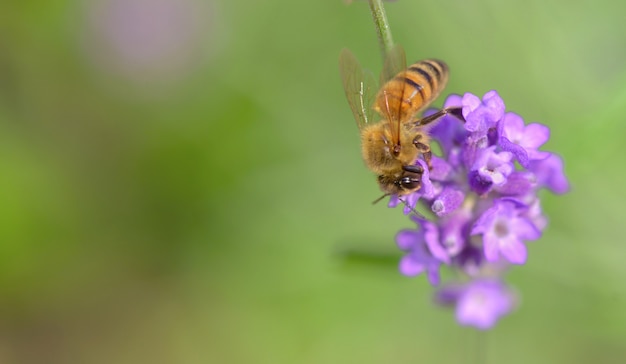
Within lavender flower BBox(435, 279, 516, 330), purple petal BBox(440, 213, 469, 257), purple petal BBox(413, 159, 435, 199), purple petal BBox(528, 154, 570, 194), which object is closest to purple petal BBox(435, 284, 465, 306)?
lavender flower BBox(435, 279, 516, 330)

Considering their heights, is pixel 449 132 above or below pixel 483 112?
below

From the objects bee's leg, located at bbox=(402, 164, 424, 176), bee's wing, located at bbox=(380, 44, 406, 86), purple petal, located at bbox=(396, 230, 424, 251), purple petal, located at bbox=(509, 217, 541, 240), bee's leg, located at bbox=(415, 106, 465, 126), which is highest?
bee's wing, located at bbox=(380, 44, 406, 86)

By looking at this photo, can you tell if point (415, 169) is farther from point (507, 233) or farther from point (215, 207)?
point (215, 207)

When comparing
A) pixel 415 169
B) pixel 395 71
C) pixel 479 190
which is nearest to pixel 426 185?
pixel 415 169

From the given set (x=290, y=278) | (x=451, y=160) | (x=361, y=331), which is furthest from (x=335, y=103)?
(x=451, y=160)

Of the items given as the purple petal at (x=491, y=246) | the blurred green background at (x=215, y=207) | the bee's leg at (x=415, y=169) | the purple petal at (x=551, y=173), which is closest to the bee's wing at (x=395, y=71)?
the bee's leg at (x=415, y=169)

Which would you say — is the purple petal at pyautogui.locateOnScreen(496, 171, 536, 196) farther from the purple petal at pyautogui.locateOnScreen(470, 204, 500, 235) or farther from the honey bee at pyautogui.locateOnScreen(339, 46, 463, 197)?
the honey bee at pyautogui.locateOnScreen(339, 46, 463, 197)
